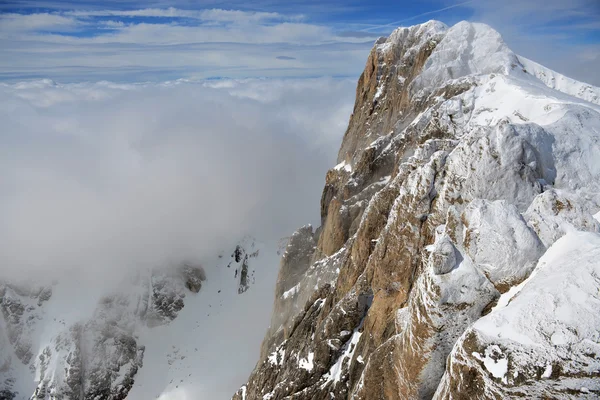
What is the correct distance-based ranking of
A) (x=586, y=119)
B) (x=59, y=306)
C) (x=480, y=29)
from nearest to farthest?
(x=586, y=119), (x=480, y=29), (x=59, y=306)

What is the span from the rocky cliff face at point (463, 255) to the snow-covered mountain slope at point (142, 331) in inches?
2932

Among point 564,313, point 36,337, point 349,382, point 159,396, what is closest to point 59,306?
point 36,337

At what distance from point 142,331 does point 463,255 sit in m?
157

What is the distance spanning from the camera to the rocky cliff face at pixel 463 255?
14320 mm

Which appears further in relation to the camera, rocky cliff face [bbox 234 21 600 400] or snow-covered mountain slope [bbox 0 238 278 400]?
snow-covered mountain slope [bbox 0 238 278 400]

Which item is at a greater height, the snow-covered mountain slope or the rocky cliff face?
the rocky cliff face

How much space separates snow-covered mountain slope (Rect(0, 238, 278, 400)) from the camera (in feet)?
414

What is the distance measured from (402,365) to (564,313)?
10788 mm

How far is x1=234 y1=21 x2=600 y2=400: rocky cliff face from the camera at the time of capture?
47.0 ft

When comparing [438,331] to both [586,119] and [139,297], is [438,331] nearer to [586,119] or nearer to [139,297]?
[586,119]

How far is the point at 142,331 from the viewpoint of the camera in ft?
493

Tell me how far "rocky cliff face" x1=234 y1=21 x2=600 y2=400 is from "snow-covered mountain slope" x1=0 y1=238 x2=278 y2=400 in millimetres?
74473

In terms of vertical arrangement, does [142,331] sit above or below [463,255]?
below

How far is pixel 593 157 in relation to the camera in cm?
2998
